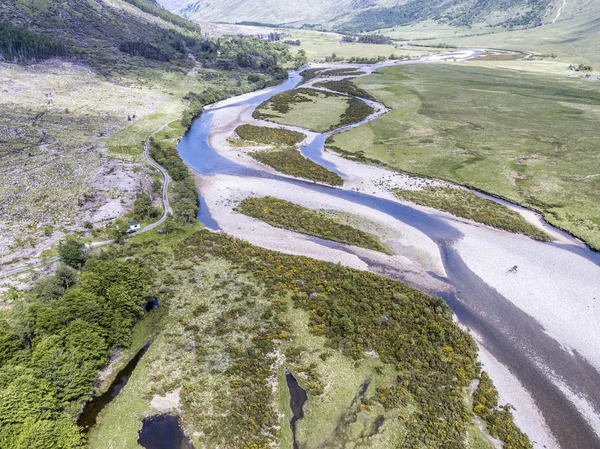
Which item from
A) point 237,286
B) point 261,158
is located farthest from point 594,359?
point 261,158

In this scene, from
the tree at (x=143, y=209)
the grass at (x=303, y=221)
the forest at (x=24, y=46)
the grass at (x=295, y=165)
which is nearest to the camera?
the grass at (x=303, y=221)

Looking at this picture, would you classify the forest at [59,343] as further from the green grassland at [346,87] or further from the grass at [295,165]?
the green grassland at [346,87]

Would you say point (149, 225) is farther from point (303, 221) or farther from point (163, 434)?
point (163, 434)

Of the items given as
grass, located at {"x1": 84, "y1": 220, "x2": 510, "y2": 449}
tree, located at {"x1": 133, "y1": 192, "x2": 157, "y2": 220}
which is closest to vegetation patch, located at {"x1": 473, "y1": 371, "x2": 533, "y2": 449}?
grass, located at {"x1": 84, "y1": 220, "x2": 510, "y2": 449}

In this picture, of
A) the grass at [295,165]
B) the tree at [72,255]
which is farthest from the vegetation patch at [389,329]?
the grass at [295,165]

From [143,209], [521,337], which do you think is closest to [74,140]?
[143,209]

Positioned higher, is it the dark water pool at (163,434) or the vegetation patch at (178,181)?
the vegetation patch at (178,181)
